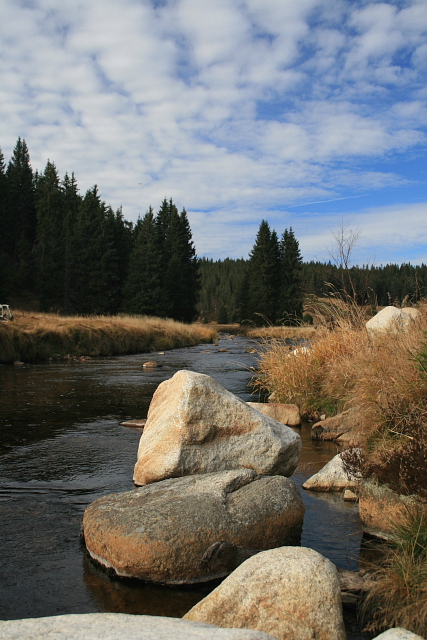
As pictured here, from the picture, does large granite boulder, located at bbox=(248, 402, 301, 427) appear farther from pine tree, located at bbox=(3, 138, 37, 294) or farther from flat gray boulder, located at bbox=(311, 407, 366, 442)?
pine tree, located at bbox=(3, 138, 37, 294)

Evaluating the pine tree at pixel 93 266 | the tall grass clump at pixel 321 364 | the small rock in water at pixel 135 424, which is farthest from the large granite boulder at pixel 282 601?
the pine tree at pixel 93 266

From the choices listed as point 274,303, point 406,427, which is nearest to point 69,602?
point 406,427

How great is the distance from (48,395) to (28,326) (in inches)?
437

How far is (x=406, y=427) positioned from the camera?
5.19m

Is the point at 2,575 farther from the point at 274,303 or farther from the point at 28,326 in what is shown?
the point at 274,303

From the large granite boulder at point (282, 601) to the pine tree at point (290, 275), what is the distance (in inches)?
1974

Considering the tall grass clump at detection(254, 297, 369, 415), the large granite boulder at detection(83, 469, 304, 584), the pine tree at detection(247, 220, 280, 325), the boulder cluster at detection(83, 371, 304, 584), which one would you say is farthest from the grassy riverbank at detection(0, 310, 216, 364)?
the pine tree at detection(247, 220, 280, 325)

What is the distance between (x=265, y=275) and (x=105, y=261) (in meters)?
16.9

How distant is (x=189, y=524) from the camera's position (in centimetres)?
388

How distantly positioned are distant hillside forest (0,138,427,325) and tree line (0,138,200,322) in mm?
94

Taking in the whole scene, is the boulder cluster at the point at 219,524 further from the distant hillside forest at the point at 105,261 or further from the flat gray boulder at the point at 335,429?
the distant hillside forest at the point at 105,261

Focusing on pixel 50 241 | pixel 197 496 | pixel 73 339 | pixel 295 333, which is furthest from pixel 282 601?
pixel 50 241

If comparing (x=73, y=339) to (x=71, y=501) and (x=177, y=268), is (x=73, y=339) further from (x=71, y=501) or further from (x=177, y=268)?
(x=177, y=268)

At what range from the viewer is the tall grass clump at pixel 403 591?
295 centimetres
